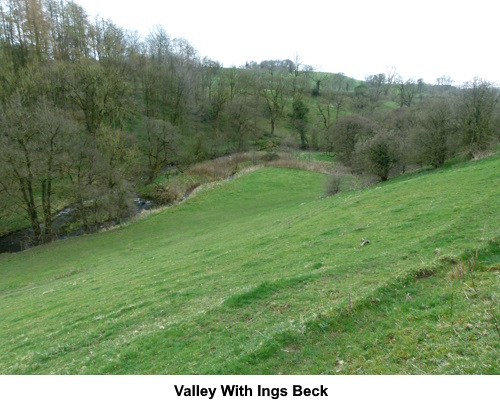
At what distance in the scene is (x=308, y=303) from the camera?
854 centimetres

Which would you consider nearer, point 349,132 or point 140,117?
point 349,132

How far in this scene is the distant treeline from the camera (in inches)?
1334

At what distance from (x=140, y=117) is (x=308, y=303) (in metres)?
74.2

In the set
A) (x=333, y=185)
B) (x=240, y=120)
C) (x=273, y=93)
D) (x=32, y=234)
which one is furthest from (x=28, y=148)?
(x=273, y=93)

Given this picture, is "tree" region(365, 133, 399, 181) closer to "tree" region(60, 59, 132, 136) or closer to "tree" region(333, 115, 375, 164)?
"tree" region(333, 115, 375, 164)

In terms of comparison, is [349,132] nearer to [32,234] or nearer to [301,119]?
[301,119]

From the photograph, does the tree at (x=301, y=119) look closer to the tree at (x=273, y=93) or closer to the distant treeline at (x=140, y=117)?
the distant treeline at (x=140, y=117)

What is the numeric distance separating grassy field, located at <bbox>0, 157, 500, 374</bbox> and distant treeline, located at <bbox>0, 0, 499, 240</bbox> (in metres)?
16.4

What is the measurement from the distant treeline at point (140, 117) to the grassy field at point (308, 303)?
16.4m

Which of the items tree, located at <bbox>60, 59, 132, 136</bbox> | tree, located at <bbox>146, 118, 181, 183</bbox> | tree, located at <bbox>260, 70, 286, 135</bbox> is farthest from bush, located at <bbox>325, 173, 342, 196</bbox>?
tree, located at <bbox>260, 70, 286, 135</bbox>

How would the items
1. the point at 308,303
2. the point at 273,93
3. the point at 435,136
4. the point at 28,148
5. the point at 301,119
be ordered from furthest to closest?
the point at 273,93 < the point at 301,119 < the point at 28,148 < the point at 435,136 < the point at 308,303

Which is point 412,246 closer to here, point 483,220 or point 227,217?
point 483,220

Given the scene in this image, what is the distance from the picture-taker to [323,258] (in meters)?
12.2

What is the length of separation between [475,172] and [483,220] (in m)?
11.2
